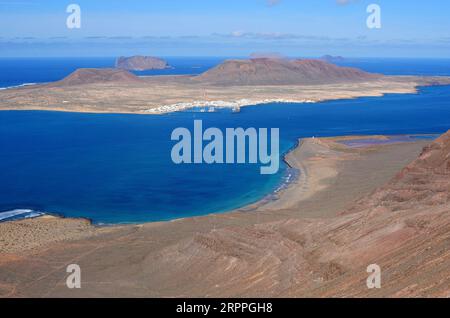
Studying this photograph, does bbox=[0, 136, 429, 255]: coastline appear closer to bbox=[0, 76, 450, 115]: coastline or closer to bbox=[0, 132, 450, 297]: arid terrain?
bbox=[0, 132, 450, 297]: arid terrain

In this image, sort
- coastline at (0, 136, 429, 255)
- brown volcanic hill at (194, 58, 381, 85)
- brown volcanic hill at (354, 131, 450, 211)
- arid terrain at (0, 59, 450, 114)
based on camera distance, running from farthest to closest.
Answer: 1. brown volcanic hill at (194, 58, 381, 85)
2. arid terrain at (0, 59, 450, 114)
3. coastline at (0, 136, 429, 255)
4. brown volcanic hill at (354, 131, 450, 211)

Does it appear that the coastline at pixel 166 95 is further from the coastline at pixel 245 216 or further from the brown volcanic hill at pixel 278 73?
the coastline at pixel 245 216

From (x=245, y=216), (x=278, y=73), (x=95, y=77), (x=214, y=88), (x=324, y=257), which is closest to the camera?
(x=324, y=257)

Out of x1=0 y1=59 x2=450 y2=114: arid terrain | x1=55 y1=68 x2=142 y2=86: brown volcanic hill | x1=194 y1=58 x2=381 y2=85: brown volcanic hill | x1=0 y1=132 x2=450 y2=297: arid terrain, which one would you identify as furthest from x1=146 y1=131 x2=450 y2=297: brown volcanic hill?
x1=194 y1=58 x2=381 y2=85: brown volcanic hill

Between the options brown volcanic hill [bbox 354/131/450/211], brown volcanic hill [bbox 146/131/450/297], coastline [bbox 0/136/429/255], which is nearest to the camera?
brown volcanic hill [bbox 146/131/450/297]

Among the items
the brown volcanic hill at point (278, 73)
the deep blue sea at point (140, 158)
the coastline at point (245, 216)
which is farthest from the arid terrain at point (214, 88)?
the coastline at point (245, 216)

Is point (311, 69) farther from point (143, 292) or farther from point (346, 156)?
point (143, 292)

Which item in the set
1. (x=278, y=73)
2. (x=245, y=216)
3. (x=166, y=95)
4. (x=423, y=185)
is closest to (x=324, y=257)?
(x=423, y=185)

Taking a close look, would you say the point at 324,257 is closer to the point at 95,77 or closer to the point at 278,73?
the point at 95,77
